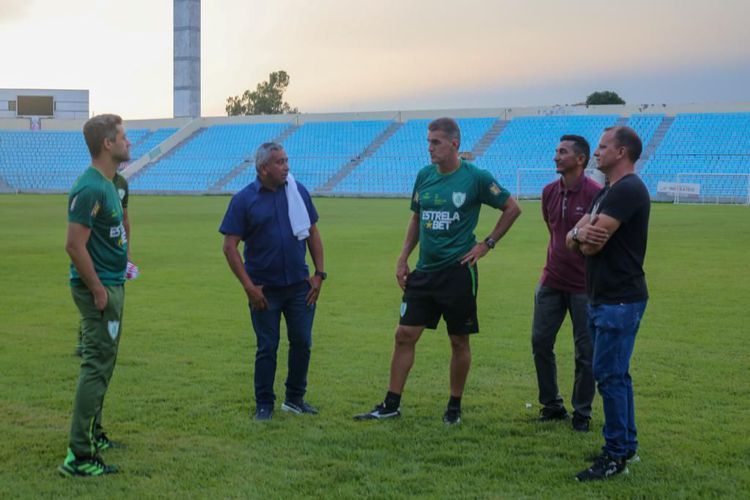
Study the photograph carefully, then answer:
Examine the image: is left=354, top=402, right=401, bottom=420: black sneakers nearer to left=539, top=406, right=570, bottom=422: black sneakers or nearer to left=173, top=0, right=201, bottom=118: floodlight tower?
left=539, top=406, right=570, bottom=422: black sneakers

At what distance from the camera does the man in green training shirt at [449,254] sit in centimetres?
629

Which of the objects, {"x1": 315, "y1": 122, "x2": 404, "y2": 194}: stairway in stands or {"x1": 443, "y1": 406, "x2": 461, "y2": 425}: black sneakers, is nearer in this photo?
{"x1": 443, "y1": 406, "x2": 461, "y2": 425}: black sneakers

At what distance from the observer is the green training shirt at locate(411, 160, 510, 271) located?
630cm

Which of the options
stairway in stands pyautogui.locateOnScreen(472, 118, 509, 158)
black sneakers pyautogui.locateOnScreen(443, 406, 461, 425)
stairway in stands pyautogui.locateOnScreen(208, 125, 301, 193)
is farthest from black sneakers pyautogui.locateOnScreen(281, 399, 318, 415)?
stairway in stands pyautogui.locateOnScreen(208, 125, 301, 193)

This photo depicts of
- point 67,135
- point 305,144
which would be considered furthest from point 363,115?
point 67,135

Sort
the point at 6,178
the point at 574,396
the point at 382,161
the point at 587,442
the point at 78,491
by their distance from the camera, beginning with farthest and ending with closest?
the point at 6,178 → the point at 382,161 → the point at 574,396 → the point at 587,442 → the point at 78,491

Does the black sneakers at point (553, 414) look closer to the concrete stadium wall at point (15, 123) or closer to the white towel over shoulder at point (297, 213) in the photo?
the white towel over shoulder at point (297, 213)

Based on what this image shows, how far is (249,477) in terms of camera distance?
514cm

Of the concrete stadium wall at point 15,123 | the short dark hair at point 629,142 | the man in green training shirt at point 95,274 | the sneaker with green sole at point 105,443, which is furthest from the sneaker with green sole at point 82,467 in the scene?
the concrete stadium wall at point 15,123

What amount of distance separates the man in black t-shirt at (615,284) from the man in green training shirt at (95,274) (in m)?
2.72

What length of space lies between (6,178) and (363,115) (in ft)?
80.0

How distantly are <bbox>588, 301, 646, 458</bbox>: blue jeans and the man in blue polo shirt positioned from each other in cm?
230

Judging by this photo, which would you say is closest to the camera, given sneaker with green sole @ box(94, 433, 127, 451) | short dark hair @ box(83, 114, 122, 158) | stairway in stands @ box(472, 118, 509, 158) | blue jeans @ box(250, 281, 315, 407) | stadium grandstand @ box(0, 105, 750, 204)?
short dark hair @ box(83, 114, 122, 158)

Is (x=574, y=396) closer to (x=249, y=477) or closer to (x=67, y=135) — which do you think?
(x=249, y=477)
